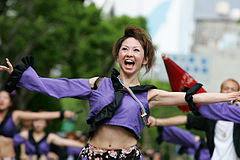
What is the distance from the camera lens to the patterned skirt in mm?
3609

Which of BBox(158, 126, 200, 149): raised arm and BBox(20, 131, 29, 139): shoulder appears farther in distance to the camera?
BBox(20, 131, 29, 139): shoulder

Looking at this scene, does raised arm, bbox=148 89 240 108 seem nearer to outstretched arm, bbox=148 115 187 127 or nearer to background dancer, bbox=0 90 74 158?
outstretched arm, bbox=148 115 187 127

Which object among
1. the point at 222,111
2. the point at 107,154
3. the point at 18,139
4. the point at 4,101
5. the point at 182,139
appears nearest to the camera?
the point at 107,154

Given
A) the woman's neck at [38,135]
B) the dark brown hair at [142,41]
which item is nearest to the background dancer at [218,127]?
the dark brown hair at [142,41]

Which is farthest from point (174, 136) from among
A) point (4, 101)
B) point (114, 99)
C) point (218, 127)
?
point (114, 99)

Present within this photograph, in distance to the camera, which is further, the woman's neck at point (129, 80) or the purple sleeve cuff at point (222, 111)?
the purple sleeve cuff at point (222, 111)

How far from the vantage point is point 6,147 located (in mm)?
6449

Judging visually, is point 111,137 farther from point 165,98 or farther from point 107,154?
point 165,98

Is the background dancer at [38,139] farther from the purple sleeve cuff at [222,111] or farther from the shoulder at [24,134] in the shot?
the purple sleeve cuff at [222,111]

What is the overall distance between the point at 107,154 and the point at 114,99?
485 millimetres

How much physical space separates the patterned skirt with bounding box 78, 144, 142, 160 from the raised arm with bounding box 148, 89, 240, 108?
0.48m

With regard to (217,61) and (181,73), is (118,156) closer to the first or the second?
(181,73)

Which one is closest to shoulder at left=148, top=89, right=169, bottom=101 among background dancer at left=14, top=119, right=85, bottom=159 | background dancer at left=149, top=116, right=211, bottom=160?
background dancer at left=149, top=116, right=211, bottom=160

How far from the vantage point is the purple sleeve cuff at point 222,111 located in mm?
4533
